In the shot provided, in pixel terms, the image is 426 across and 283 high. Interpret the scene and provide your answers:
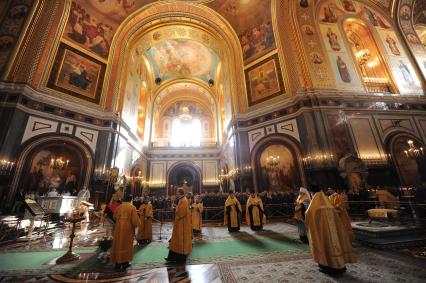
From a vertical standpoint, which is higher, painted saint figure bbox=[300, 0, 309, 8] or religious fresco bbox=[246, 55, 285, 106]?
painted saint figure bbox=[300, 0, 309, 8]

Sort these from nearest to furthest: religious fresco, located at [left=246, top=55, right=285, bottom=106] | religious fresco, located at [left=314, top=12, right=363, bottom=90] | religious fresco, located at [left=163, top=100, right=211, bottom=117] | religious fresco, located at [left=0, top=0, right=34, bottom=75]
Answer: religious fresco, located at [left=0, top=0, right=34, bottom=75] → religious fresco, located at [left=314, top=12, right=363, bottom=90] → religious fresco, located at [left=246, top=55, right=285, bottom=106] → religious fresco, located at [left=163, top=100, right=211, bottom=117]

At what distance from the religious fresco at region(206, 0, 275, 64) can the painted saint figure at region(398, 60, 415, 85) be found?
27.2 feet

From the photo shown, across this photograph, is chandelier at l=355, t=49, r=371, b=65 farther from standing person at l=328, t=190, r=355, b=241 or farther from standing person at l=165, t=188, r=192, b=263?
standing person at l=165, t=188, r=192, b=263

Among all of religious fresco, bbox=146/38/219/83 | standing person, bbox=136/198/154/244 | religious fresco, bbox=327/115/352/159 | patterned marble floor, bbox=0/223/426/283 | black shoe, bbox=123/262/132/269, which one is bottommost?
patterned marble floor, bbox=0/223/426/283

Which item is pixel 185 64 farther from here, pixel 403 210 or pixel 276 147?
pixel 403 210

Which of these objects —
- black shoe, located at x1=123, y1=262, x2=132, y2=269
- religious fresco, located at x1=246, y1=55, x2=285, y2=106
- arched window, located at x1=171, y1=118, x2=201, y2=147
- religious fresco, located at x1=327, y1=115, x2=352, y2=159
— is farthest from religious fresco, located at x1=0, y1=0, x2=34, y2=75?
religious fresco, located at x1=327, y1=115, x2=352, y2=159

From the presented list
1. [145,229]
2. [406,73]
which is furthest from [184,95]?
[406,73]

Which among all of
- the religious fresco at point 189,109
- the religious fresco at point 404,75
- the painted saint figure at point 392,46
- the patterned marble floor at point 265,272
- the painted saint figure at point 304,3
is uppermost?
the painted saint figure at point 304,3

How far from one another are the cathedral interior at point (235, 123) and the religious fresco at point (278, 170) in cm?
6

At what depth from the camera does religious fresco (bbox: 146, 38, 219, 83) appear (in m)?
16.4

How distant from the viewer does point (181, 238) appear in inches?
151

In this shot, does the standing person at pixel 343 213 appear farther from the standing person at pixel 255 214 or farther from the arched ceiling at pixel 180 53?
the arched ceiling at pixel 180 53

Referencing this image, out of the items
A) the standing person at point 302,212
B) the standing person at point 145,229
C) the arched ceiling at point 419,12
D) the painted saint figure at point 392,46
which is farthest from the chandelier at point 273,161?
the arched ceiling at point 419,12

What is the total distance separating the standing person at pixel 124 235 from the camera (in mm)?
3389
